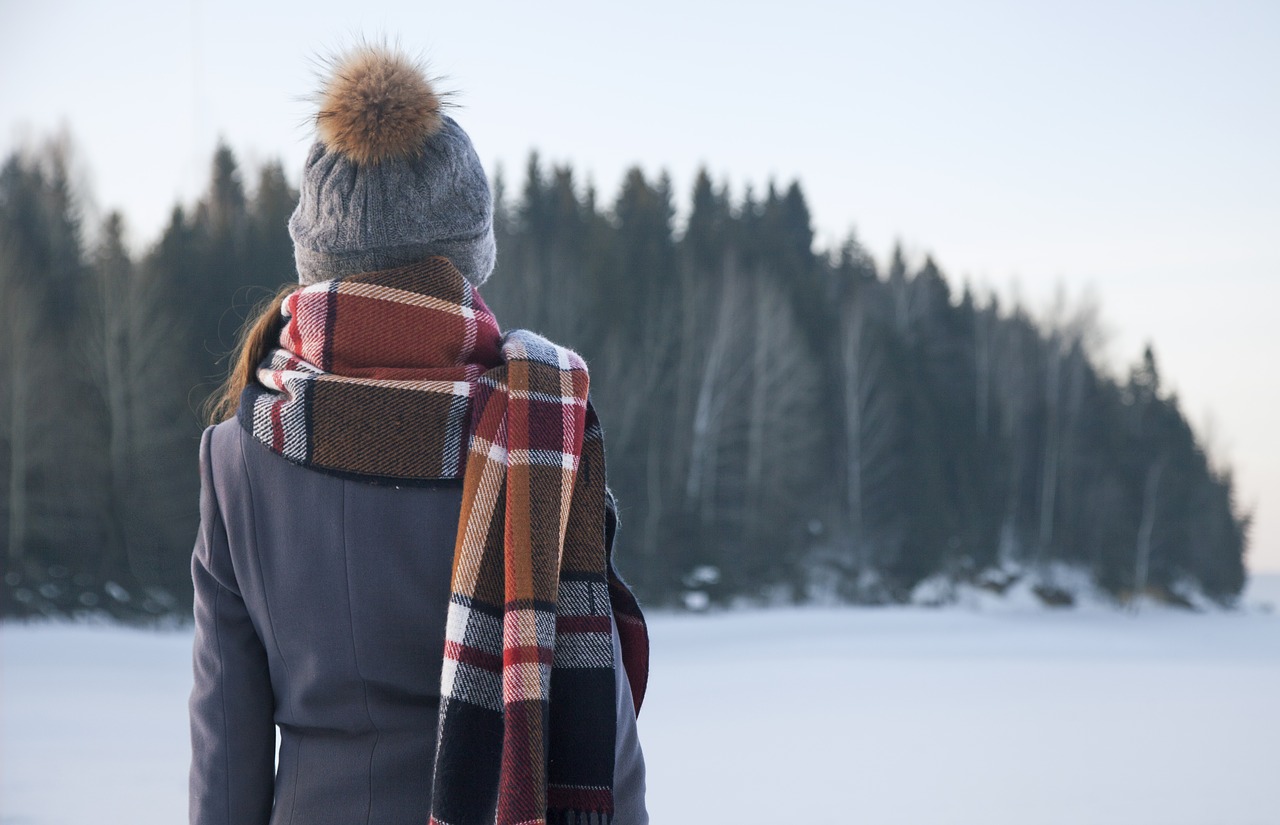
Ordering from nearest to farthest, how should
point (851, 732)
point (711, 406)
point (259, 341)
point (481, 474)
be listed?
1. point (481, 474)
2. point (259, 341)
3. point (851, 732)
4. point (711, 406)

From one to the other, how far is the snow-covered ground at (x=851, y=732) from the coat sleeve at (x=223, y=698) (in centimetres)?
482

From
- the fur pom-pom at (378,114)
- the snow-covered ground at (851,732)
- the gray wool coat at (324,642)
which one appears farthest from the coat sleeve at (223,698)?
the snow-covered ground at (851,732)

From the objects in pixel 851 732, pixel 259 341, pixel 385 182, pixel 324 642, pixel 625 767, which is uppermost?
pixel 385 182

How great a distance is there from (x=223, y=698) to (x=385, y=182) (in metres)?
0.54

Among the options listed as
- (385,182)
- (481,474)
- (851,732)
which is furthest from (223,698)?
(851,732)

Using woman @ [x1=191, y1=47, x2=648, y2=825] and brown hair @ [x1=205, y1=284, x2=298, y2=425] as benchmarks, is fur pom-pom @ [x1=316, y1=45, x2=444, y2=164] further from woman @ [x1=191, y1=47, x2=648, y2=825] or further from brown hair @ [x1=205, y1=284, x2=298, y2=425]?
brown hair @ [x1=205, y1=284, x2=298, y2=425]

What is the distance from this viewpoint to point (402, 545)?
3.54ft

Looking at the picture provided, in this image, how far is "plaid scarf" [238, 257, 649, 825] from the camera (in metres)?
1.04

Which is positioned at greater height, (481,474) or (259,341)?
(259,341)

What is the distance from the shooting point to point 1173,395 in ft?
95.1

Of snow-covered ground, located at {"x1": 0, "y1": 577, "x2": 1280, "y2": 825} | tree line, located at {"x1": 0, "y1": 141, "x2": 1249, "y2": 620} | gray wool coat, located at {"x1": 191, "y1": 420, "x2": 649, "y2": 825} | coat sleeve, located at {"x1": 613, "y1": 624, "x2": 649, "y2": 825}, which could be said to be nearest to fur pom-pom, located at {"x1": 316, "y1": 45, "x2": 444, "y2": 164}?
gray wool coat, located at {"x1": 191, "y1": 420, "x2": 649, "y2": 825}

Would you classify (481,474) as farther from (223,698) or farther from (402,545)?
(223,698)

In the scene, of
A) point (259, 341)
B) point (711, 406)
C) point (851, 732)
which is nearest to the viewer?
point (259, 341)

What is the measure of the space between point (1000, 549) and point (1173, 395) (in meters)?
7.61
